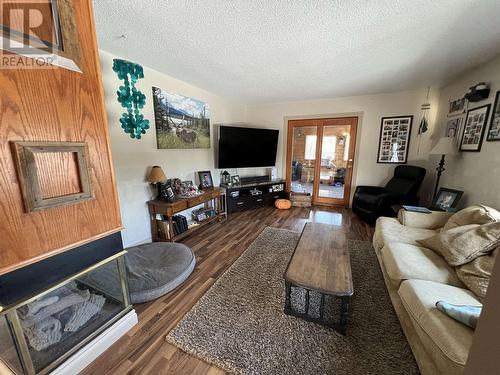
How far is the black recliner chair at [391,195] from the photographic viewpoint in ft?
10.5

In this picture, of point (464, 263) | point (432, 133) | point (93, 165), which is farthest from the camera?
point (432, 133)

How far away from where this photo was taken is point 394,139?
12.6ft

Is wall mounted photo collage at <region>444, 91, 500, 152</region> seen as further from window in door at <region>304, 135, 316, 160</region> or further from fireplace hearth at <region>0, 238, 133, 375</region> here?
fireplace hearth at <region>0, 238, 133, 375</region>

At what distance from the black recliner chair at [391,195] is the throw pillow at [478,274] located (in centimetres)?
183

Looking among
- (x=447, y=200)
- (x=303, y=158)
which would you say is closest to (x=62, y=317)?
(x=447, y=200)

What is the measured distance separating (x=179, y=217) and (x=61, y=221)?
186cm

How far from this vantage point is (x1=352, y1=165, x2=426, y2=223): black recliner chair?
3197 mm

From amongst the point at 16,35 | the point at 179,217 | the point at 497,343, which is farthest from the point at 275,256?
the point at 16,35

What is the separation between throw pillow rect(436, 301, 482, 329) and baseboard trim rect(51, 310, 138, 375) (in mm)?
2072

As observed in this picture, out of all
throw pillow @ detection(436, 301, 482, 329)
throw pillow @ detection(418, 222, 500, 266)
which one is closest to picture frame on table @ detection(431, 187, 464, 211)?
throw pillow @ detection(418, 222, 500, 266)

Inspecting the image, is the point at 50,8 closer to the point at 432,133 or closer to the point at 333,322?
the point at 333,322

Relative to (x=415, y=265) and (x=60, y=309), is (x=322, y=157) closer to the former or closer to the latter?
(x=415, y=265)

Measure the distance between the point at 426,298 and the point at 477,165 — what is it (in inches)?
85.8

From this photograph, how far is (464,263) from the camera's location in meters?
1.45
